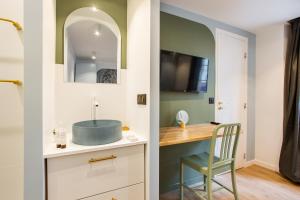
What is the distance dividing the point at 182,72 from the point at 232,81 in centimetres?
111

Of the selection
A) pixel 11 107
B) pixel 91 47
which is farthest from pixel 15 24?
pixel 91 47

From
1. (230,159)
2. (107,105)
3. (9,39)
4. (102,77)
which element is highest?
(9,39)

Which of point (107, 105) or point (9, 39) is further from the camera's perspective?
point (107, 105)

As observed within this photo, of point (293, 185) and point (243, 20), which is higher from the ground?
point (243, 20)

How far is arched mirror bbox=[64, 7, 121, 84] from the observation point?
1.45 metres

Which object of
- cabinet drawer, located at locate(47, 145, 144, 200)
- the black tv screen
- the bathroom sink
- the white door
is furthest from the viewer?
the white door

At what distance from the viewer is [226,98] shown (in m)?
2.49

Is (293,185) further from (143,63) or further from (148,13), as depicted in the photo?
(148,13)

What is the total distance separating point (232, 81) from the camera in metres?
2.54

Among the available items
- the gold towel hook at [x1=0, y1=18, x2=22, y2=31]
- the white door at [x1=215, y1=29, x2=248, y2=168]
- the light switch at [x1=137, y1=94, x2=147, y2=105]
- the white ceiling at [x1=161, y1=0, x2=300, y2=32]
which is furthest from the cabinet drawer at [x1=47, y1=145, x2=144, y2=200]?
the white ceiling at [x1=161, y1=0, x2=300, y2=32]

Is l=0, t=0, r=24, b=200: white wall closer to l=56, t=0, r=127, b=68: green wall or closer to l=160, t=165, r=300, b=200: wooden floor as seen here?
l=56, t=0, r=127, b=68: green wall

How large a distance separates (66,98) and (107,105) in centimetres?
38

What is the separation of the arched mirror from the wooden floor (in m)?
1.66

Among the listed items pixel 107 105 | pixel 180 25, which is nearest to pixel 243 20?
pixel 180 25
